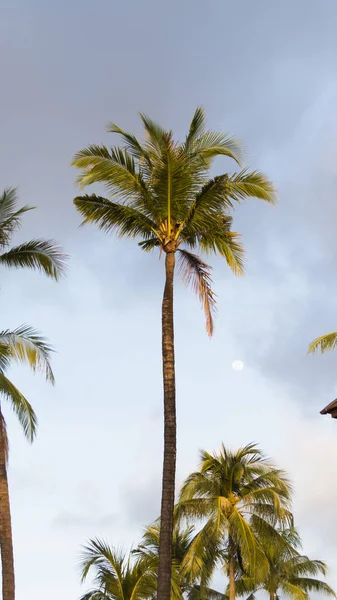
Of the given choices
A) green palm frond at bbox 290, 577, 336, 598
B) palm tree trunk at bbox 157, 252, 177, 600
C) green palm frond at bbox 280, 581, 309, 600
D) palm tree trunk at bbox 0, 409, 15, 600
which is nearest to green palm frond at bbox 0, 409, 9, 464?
palm tree trunk at bbox 0, 409, 15, 600

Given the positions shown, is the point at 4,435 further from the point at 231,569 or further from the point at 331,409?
the point at 231,569

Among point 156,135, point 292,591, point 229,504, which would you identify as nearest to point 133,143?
point 156,135

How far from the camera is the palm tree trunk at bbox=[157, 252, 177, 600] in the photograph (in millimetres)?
19188

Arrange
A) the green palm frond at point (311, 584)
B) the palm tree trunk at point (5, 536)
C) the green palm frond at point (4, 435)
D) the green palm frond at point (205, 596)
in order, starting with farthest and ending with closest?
the green palm frond at point (311, 584) < the green palm frond at point (205, 596) < the green palm frond at point (4, 435) < the palm tree trunk at point (5, 536)

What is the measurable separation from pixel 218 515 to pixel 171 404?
1284 centimetres

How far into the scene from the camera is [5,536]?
→ 78.6 feet

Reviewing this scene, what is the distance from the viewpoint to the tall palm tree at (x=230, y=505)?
32.4 meters

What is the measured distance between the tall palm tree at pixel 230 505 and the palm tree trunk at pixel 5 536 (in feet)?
34.0

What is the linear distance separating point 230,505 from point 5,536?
11608 millimetres

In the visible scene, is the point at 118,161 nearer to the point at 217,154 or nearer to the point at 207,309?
the point at 217,154

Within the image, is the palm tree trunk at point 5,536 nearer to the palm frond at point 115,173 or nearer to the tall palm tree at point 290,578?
the palm frond at point 115,173

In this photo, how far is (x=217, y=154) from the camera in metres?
23.0

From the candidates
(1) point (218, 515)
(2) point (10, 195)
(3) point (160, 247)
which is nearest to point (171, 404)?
(3) point (160, 247)

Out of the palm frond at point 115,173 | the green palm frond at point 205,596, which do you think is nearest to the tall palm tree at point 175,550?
the green palm frond at point 205,596
